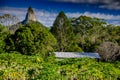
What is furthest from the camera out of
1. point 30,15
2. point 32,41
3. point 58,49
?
point 30,15

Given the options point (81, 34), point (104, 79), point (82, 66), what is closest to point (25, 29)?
point (82, 66)

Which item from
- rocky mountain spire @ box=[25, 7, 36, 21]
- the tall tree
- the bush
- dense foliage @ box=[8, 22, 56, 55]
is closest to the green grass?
dense foliage @ box=[8, 22, 56, 55]

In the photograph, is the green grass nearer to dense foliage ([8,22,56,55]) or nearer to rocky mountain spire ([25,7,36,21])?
dense foliage ([8,22,56,55])

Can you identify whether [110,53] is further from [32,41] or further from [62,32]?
[62,32]

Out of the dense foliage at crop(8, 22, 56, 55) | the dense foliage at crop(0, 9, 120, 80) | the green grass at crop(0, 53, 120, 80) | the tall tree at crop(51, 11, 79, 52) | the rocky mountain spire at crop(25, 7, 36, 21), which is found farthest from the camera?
the rocky mountain spire at crop(25, 7, 36, 21)

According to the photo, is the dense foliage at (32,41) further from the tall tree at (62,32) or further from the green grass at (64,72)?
the tall tree at (62,32)

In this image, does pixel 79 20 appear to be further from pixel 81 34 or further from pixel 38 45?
pixel 38 45

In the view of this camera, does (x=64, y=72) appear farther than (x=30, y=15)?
No

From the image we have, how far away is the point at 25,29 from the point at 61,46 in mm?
17303

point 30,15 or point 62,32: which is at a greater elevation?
point 30,15

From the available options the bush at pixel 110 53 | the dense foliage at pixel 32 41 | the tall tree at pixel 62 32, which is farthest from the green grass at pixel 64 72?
the tall tree at pixel 62 32

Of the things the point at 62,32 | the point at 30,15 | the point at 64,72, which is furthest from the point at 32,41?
the point at 30,15

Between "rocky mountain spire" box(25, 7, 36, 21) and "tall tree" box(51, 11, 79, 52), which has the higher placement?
"rocky mountain spire" box(25, 7, 36, 21)

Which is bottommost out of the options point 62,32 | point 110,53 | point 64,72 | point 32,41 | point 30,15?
point 110,53
